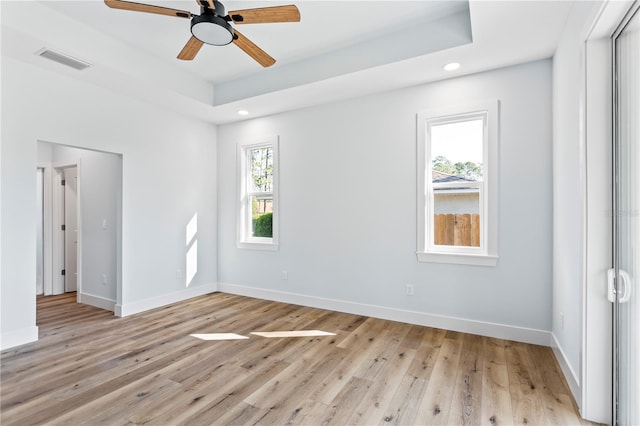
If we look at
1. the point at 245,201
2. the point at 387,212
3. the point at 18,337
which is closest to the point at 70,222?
the point at 18,337

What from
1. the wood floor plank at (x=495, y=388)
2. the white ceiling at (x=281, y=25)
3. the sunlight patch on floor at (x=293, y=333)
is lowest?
the sunlight patch on floor at (x=293, y=333)

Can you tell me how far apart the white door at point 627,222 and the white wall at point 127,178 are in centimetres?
464

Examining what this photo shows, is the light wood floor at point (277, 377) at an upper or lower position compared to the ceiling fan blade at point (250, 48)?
lower

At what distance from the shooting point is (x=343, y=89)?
372 cm

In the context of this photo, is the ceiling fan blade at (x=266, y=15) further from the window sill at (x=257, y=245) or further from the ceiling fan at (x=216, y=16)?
the window sill at (x=257, y=245)

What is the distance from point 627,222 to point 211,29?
2.89 m

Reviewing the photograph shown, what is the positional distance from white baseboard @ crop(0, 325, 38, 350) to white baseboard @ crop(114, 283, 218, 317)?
0.85 m

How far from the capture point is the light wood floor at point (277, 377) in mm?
1959

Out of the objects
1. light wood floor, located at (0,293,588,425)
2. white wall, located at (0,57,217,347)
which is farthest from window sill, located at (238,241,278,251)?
light wood floor, located at (0,293,588,425)

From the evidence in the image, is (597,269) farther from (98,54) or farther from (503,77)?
(98,54)

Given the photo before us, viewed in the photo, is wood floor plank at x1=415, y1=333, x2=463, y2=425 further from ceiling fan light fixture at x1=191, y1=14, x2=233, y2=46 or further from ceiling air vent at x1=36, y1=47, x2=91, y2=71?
ceiling air vent at x1=36, y1=47, x2=91, y2=71

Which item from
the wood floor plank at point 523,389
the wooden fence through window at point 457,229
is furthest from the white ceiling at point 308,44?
the wood floor plank at point 523,389

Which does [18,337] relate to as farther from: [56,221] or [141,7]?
[141,7]

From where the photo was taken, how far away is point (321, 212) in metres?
4.21
